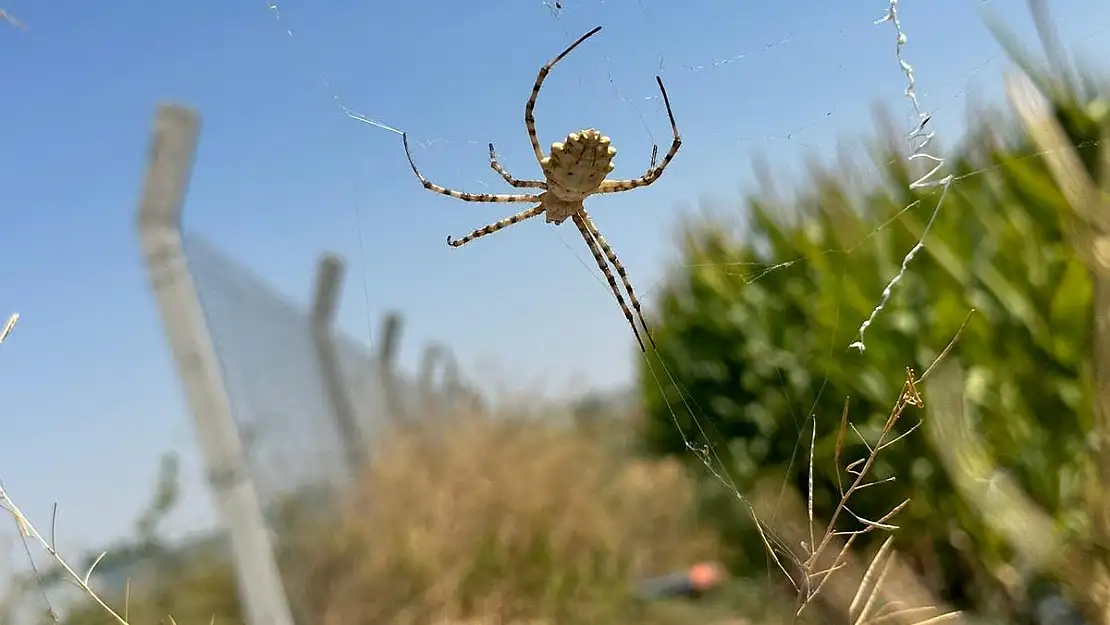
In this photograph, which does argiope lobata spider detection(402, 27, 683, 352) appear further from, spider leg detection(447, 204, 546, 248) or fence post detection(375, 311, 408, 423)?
fence post detection(375, 311, 408, 423)

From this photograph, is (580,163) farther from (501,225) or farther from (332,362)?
(332,362)

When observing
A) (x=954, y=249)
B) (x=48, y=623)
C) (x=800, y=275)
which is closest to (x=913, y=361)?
(x=954, y=249)

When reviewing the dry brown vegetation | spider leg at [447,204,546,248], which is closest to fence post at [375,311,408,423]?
the dry brown vegetation

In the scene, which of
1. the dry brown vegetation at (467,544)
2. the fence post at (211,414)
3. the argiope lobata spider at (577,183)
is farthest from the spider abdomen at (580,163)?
the dry brown vegetation at (467,544)

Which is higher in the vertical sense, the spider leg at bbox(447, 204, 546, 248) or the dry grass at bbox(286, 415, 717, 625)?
the spider leg at bbox(447, 204, 546, 248)

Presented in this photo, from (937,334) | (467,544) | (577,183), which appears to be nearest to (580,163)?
(577,183)

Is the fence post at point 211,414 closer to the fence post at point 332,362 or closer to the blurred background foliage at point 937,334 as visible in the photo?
the fence post at point 332,362
